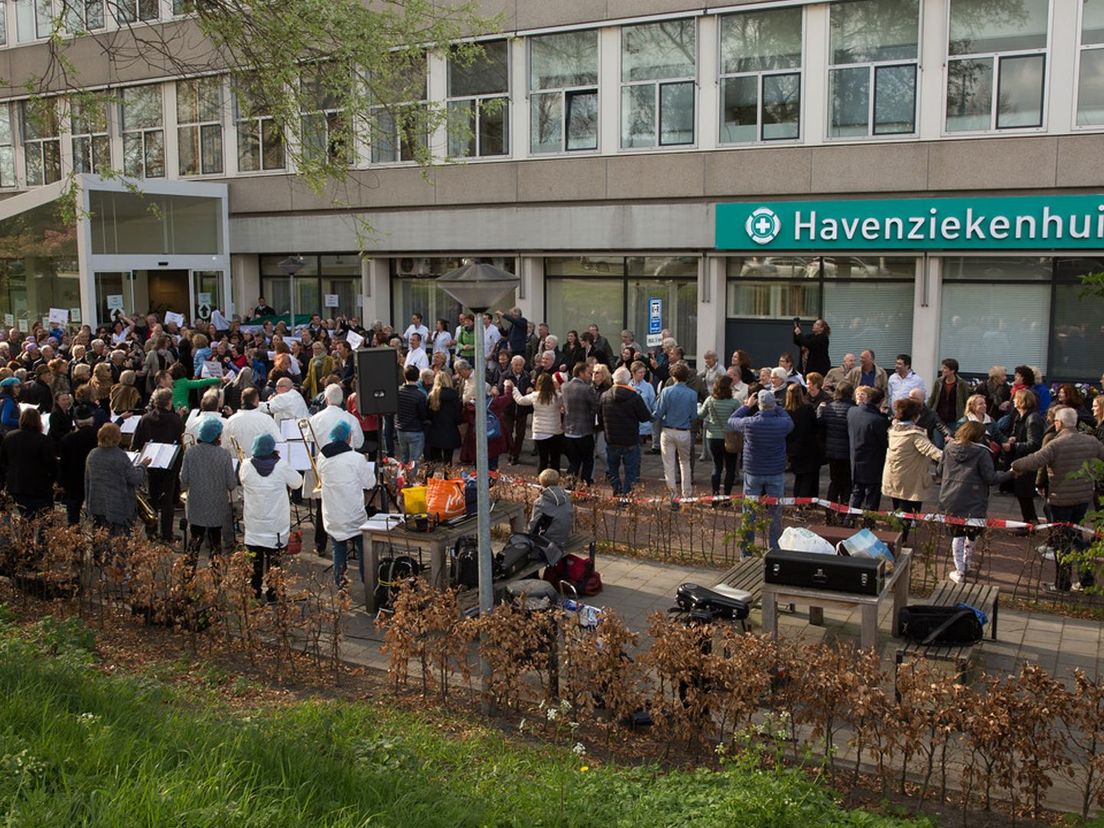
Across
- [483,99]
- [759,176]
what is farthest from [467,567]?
[483,99]

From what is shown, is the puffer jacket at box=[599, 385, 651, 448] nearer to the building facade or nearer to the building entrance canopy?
the building facade

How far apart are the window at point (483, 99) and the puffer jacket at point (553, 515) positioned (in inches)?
588

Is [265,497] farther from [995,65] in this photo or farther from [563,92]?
[563,92]

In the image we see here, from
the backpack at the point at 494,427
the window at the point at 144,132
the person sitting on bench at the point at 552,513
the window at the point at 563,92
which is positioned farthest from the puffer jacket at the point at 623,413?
the window at the point at 144,132

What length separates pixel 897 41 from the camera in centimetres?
1983

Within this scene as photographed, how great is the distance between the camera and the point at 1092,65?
59.8ft

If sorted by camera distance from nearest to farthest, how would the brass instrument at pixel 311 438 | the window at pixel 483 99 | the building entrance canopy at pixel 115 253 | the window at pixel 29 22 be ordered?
the brass instrument at pixel 311 438 < the window at pixel 483 99 < the building entrance canopy at pixel 115 253 < the window at pixel 29 22

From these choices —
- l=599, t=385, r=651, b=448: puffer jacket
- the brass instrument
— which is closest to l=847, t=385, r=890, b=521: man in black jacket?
l=599, t=385, r=651, b=448: puffer jacket

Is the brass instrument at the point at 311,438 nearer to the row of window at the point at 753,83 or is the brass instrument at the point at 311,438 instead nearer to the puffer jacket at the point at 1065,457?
the row of window at the point at 753,83

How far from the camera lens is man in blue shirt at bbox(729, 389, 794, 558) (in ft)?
38.7

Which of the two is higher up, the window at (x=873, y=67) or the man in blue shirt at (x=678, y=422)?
the window at (x=873, y=67)

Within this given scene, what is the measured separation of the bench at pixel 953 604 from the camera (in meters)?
8.12

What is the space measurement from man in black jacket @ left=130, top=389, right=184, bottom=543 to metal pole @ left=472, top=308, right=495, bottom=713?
227 inches

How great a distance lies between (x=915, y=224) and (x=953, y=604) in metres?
12.2
